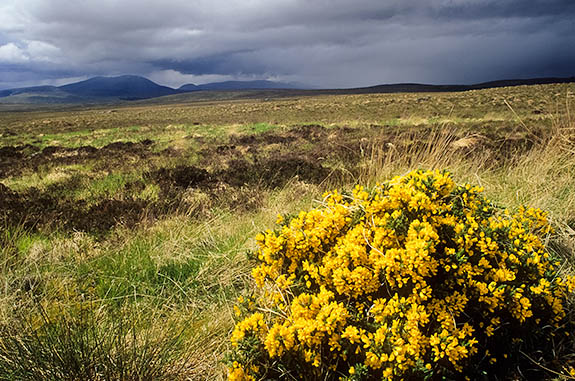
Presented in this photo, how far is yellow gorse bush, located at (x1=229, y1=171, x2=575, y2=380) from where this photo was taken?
76.1 inches

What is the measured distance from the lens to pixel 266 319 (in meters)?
2.49

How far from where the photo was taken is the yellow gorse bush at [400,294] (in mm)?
1933

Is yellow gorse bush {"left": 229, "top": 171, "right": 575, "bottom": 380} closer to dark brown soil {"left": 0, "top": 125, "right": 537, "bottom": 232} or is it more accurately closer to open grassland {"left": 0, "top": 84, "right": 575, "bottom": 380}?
open grassland {"left": 0, "top": 84, "right": 575, "bottom": 380}

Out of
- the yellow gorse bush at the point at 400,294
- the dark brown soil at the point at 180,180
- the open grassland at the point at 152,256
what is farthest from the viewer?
the dark brown soil at the point at 180,180

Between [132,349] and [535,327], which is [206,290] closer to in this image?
[132,349]

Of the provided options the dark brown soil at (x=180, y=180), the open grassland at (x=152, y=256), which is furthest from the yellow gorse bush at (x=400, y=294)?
the dark brown soil at (x=180, y=180)

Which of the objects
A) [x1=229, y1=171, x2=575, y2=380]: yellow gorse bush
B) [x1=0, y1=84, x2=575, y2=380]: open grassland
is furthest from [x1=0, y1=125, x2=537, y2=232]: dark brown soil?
[x1=229, y1=171, x2=575, y2=380]: yellow gorse bush

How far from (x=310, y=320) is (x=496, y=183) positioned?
14.5ft

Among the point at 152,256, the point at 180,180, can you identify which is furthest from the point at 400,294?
the point at 180,180

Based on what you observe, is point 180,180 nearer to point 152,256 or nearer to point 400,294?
point 152,256

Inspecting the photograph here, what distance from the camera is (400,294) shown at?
7.15 ft

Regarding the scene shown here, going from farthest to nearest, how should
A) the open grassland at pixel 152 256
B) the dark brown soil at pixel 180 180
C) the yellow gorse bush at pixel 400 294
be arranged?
the dark brown soil at pixel 180 180 < the open grassland at pixel 152 256 < the yellow gorse bush at pixel 400 294

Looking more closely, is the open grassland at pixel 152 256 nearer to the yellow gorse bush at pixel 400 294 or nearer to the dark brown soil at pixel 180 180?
the dark brown soil at pixel 180 180

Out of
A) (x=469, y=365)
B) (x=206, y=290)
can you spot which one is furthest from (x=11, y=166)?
(x=469, y=365)
